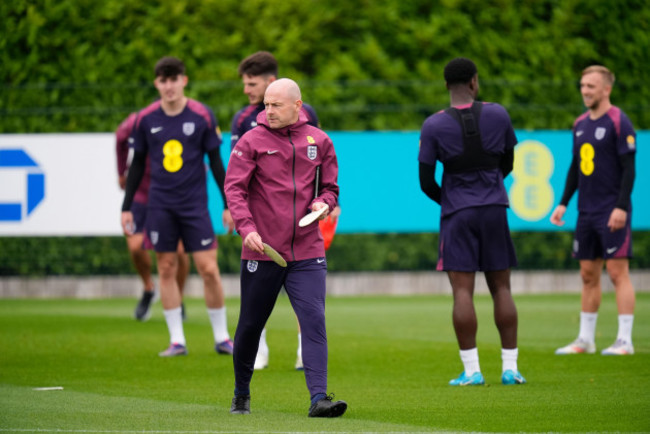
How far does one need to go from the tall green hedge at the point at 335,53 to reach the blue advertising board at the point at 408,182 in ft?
2.01

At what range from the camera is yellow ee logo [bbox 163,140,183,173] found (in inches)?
413

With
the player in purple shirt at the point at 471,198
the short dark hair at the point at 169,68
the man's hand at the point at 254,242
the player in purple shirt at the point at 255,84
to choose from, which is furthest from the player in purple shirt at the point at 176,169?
the man's hand at the point at 254,242

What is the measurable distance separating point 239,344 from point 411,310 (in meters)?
8.22

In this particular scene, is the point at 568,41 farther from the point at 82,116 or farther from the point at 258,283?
the point at 258,283

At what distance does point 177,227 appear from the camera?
34.7 ft

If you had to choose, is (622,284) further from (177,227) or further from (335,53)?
(335,53)

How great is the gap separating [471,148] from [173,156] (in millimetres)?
3097

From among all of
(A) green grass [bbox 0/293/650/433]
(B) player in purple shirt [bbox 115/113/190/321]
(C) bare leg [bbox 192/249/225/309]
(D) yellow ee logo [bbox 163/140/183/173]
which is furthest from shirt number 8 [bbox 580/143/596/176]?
(B) player in purple shirt [bbox 115/113/190/321]

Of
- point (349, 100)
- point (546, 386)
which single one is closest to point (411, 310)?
point (349, 100)

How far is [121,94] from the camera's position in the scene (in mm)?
16953

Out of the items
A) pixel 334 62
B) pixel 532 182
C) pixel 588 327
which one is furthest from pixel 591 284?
pixel 334 62

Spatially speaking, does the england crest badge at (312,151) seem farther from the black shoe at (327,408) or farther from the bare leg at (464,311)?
the bare leg at (464,311)

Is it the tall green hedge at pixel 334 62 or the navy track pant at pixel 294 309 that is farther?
the tall green hedge at pixel 334 62

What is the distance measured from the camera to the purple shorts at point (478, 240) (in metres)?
8.39
